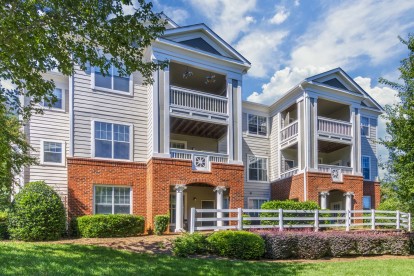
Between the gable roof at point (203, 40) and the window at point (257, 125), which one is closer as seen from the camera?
the gable roof at point (203, 40)

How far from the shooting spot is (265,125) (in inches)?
966

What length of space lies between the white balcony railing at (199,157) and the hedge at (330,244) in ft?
18.5

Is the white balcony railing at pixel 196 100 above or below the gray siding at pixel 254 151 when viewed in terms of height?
above

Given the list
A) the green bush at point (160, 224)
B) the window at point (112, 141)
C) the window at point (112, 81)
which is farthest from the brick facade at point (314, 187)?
the window at point (112, 81)

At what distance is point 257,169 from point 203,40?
931 cm

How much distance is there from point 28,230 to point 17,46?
307 inches

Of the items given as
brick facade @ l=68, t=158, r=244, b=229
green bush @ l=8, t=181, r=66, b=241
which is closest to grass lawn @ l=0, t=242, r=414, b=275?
green bush @ l=8, t=181, r=66, b=241

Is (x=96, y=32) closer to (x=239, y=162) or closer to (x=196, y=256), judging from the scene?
(x=196, y=256)

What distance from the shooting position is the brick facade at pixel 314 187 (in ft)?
67.6

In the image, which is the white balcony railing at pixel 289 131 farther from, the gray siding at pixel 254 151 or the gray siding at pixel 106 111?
the gray siding at pixel 106 111

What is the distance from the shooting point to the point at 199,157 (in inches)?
704

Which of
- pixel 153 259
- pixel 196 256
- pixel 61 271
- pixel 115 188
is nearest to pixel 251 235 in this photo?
pixel 196 256

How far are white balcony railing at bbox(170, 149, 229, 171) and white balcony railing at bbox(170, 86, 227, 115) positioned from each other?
2.32 metres

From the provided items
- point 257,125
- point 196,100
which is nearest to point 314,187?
point 257,125
